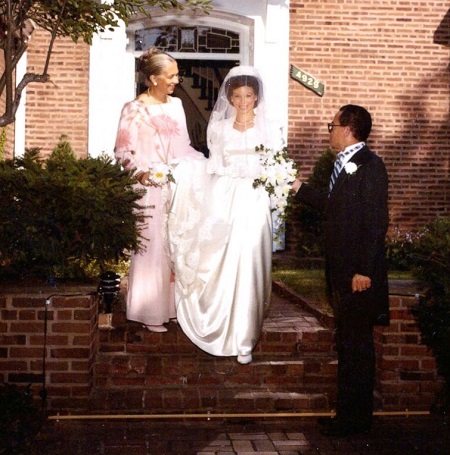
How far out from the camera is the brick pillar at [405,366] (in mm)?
5324

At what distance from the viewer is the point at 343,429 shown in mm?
4688

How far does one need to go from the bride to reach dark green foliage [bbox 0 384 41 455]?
151 cm

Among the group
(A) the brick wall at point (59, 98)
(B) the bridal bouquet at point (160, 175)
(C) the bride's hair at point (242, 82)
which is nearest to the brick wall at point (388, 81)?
(A) the brick wall at point (59, 98)

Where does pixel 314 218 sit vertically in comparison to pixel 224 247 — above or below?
above

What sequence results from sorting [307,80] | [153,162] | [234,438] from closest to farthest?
[234,438] < [153,162] < [307,80]

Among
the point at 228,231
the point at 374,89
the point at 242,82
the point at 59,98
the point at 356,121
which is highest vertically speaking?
the point at 374,89

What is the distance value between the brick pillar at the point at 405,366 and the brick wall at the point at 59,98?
6.99 metres

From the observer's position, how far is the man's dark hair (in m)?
4.80

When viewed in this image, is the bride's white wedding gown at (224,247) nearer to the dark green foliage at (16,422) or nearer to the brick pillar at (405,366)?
the brick pillar at (405,366)

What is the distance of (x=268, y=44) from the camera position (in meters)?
11.1

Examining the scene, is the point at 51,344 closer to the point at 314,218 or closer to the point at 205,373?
the point at 205,373

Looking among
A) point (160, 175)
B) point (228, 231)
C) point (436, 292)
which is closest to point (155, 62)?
point (160, 175)

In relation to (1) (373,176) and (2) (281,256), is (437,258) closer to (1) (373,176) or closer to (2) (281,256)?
(1) (373,176)

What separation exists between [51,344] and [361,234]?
7.13 ft
